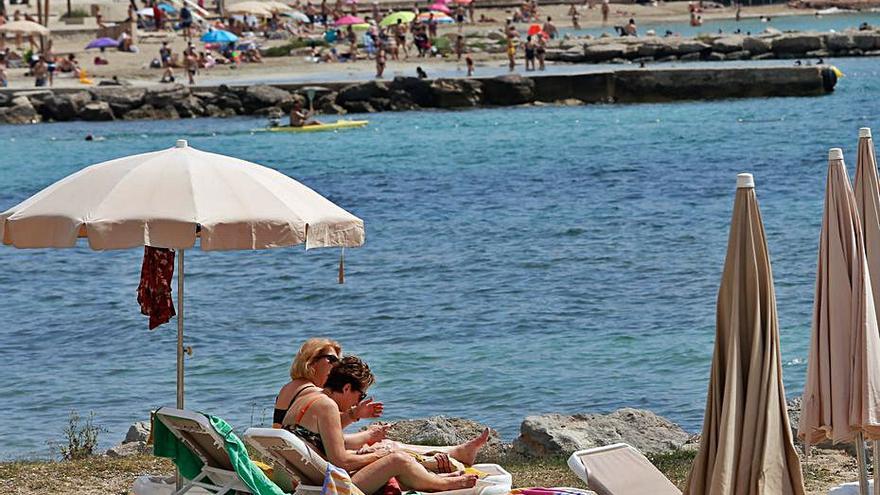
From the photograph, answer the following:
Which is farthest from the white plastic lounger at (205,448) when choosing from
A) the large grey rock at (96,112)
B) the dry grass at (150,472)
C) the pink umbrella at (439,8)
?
the pink umbrella at (439,8)

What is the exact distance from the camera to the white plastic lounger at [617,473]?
714cm

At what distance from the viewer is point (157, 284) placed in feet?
27.2

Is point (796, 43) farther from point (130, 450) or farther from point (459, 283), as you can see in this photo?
point (130, 450)

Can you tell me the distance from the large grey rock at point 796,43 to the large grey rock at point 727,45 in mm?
1205

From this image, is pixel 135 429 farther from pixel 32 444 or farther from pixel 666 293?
pixel 666 293

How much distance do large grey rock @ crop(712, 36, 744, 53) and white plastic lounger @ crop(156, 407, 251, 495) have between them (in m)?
48.6

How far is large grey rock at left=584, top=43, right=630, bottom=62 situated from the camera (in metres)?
53.1

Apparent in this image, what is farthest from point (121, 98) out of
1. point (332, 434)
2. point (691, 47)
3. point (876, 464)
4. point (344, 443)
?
point (876, 464)

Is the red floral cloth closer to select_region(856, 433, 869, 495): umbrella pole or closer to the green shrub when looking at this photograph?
the green shrub

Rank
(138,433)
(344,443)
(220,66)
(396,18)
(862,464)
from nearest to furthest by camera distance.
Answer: (862,464) → (344,443) → (138,433) → (220,66) → (396,18)

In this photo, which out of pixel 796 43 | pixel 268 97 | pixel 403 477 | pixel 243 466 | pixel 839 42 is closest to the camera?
pixel 243 466

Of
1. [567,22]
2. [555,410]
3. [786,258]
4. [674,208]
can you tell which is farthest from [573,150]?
[567,22]

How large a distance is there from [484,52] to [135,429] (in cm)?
→ 4553

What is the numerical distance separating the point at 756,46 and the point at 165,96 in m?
21.9
